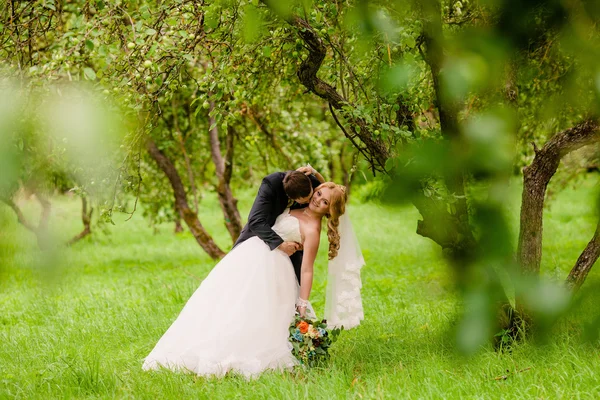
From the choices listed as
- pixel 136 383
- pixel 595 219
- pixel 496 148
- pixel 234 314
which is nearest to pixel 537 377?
pixel 234 314

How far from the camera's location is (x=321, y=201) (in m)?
4.91

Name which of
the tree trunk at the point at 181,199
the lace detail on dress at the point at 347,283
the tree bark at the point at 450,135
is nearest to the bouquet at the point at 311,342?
the lace detail on dress at the point at 347,283

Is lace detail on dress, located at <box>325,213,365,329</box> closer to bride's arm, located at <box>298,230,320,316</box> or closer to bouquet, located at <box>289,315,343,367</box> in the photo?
bride's arm, located at <box>298,230,320,316</box>

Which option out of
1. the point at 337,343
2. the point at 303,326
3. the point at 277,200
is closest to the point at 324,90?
the point at 277,200

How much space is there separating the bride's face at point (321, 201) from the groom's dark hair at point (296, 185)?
0.07 metres

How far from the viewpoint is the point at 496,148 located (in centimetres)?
59

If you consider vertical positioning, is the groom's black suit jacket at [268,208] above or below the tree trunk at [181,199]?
above

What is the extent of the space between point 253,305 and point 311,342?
1.79ft

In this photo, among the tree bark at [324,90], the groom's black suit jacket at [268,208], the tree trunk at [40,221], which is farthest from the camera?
the groom's black suit jacket at [268,208]

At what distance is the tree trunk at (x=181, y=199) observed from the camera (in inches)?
436

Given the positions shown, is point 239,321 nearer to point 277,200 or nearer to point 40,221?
point 277,200

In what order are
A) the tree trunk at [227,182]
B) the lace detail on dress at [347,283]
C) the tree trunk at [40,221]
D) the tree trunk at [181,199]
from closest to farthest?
1. the tree trunk at [40,221]
2. the lace detail on dress at [347,283]
3. the tree trunk at [227,182]
4. the tree trunk at [181,199]

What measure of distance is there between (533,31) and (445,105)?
15cm

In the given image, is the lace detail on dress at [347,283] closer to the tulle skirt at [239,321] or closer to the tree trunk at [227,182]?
the tulle skirt at [239,321]
